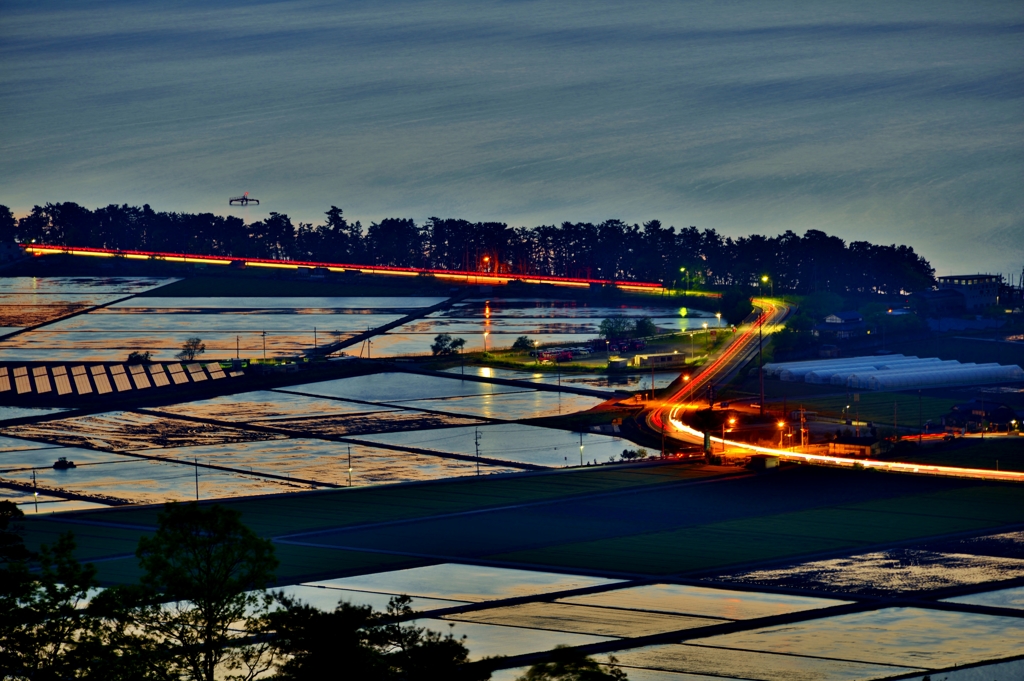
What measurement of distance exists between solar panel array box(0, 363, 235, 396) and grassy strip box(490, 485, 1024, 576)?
34.7 m

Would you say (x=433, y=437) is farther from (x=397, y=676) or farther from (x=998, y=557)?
(x=397, y=676)

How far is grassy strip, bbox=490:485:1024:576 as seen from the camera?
37812mm

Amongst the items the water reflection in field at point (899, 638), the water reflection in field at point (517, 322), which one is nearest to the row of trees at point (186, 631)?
the water reflection in field at point (899, 638)

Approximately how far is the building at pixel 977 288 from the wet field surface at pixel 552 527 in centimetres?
4238

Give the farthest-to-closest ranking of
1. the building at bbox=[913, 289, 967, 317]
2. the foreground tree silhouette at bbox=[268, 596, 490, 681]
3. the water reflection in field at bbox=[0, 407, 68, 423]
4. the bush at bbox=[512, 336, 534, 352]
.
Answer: the building at bbox=[913, 289, 967, 317]
the bush at bbox=[512, 336, 534, 352]
the water reflection in field at bbox=[0, 407, 68, 423]
the foreground tree silhouette at bbox=[268, 596, 490, 681]

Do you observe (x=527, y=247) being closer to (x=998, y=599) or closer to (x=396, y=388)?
(x=396, y=388)

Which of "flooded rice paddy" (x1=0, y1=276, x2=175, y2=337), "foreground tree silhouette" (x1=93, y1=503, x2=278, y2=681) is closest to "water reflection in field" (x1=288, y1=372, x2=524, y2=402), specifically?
"flooded rice paddy" (x1=0, y1=276, x2=175, y2=337)

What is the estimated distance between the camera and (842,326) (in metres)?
88.6

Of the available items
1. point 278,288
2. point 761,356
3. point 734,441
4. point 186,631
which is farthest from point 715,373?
point 278,288

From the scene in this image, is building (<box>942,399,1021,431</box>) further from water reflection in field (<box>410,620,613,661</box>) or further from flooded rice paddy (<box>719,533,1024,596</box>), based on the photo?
water reflection in field (<box>410,620,613,661</box>)

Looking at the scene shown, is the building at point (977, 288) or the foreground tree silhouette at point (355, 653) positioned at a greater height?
the building at point (977, 288)

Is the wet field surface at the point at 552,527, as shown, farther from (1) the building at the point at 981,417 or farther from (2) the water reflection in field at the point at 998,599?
(1) the building at the point at 981,417

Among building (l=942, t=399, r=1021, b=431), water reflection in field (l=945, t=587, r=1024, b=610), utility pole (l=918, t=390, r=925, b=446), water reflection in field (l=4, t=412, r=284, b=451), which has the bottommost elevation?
water reflection in field (l=945, t=587, r=1024, b=610)

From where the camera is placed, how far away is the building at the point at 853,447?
5062cm
